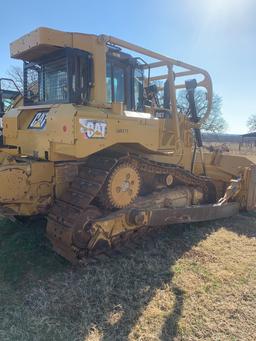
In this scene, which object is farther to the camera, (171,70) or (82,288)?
(171,70)

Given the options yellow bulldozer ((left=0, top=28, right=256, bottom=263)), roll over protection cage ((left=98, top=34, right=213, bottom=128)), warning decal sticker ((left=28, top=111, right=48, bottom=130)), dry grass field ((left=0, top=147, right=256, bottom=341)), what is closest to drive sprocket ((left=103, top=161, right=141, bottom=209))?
yellow bulldozer ((left=0, top=28, right=256, bottom=263))

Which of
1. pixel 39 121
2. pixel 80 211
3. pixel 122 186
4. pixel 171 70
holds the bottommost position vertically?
pixel 80 211

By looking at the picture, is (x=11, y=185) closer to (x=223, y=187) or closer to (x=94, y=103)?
(x=94, y=103)

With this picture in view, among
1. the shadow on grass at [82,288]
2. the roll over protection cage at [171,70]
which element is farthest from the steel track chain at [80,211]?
the roll over protection cage at [171,70]

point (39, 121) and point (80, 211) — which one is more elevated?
point (39, 121)

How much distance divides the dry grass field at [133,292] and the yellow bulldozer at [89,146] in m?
0.39

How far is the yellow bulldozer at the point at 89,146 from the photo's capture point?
163 inches

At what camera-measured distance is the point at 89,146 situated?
399 centimetres

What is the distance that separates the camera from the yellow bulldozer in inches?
163

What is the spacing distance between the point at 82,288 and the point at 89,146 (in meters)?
1.72

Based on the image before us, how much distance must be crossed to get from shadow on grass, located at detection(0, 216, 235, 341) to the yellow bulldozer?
1.07 feet

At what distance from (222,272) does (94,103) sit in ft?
9.53

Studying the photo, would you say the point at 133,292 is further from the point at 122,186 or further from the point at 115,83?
the point at 115,83

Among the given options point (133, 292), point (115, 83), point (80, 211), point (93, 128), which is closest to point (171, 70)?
point (115, 83)
